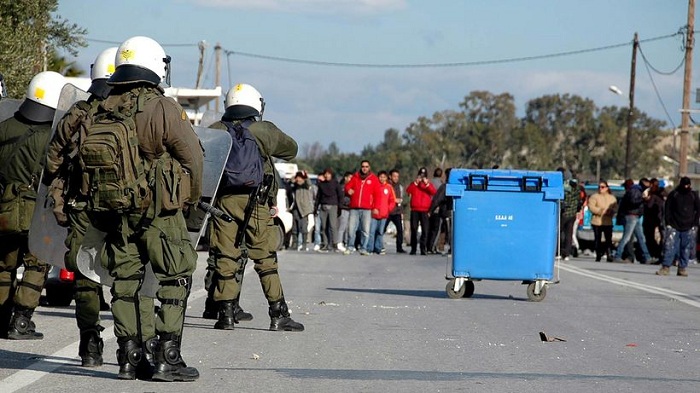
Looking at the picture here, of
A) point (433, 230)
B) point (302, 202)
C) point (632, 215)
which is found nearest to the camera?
point (632, 215)

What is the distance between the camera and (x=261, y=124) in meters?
11.3

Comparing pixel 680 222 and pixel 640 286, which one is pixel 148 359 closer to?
pixel 640 286

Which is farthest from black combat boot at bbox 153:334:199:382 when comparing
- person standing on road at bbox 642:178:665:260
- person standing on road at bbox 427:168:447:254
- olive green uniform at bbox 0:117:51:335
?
person standing on road at bbox 642:178:665:260

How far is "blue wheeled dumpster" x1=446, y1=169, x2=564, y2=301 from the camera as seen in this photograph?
1590 centimetres

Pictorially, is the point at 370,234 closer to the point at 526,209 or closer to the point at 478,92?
the point at 526,209

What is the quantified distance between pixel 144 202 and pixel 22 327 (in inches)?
115

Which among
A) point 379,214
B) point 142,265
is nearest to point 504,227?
point 142,265

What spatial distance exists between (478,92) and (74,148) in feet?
294

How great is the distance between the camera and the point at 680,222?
2434 centimetres

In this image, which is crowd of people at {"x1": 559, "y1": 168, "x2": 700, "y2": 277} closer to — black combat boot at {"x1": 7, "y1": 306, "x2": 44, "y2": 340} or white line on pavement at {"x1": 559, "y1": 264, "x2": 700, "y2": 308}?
white line on pavement at {"x1": 559, "y1": 264, "x2": 700, "y2": 308}

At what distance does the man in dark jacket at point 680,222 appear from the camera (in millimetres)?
24266

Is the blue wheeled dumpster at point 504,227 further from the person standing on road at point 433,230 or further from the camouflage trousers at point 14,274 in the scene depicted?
the person standing on road at point 433,230

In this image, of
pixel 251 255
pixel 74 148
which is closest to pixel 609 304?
pixel 251 255

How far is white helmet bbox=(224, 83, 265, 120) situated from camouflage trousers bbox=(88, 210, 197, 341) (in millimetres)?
3425
